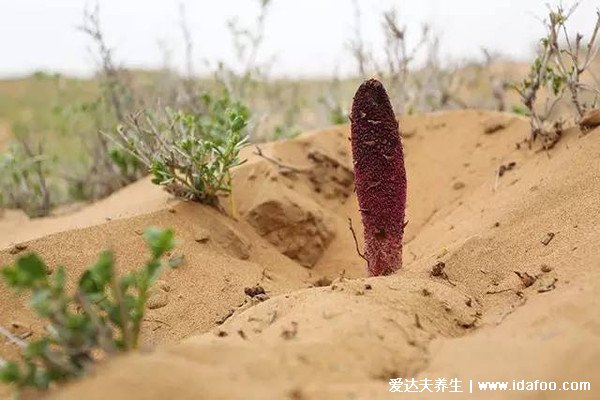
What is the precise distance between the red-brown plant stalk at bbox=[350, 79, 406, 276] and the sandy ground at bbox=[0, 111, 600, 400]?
16 centimetres

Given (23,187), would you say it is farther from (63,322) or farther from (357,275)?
(63,322)

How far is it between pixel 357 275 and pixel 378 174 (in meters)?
0.85

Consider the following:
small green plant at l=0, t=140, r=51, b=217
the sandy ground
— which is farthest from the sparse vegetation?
small green plant at l=0, t=140, r=51, b=217

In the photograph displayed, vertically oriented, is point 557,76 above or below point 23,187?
above

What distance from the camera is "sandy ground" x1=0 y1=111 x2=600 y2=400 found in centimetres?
146

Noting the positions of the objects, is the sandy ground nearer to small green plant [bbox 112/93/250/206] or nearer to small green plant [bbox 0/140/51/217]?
small green plant [bbox 112/93/250/206]

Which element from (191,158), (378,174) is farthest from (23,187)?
(378,174)

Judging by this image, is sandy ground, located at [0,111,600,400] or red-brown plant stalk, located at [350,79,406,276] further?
red-brown plant stalk, located at [350,79,406,276]

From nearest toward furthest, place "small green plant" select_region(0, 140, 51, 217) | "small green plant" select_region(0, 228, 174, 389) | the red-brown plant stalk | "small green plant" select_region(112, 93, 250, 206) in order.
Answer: "small green plant" select_region(0, 228, 174, 389) → the red-brown plant stalk → "small green plant" select_region(112, 93, 250, 206) → "small green plant" select_region(0, 140, 51, 217)

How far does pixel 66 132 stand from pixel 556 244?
574cm

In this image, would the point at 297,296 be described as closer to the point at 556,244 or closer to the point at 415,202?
the point at 556,244

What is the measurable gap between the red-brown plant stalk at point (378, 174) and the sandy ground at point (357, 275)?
0.16 m

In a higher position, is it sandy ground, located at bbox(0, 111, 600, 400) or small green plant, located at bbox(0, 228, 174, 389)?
small green plant, located at bbox(0, 228, 174, 389)

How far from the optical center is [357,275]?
3.19 metres
